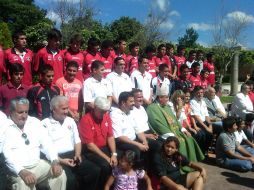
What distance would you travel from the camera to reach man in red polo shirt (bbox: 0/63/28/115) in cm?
516

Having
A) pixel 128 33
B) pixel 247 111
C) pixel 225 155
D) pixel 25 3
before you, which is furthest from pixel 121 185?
pixel 25 3

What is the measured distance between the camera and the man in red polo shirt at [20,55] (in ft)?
20.2

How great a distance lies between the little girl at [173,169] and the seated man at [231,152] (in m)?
1.67

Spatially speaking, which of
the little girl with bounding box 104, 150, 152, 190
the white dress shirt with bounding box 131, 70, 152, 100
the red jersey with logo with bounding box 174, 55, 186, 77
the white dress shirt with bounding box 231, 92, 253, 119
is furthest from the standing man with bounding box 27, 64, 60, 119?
the white dress shirt with bounding box 231, 92, 253, 119

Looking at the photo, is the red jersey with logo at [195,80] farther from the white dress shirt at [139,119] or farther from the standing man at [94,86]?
the standing man at [94,86]

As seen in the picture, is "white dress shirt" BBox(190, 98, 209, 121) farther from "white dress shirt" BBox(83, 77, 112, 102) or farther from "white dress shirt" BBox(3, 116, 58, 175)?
Answer: "white dress shirt" BBox(3, 116, 58, 175)

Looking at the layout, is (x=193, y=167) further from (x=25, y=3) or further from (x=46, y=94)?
(x=25, y=3)

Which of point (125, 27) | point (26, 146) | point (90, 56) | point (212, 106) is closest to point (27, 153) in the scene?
point (26, 146)

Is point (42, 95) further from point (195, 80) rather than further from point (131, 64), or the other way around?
point (195, 80)

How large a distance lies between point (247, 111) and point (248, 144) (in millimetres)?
1183

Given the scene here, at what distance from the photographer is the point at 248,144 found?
7602mm

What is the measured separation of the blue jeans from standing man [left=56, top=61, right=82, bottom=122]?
10.3ft

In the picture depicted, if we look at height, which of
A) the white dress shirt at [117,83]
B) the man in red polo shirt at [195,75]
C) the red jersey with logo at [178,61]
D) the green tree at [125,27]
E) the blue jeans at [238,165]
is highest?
the green tree at [125,27]

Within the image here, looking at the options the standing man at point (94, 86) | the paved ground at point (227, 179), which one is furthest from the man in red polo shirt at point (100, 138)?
the paved ground at point (227, 179)
